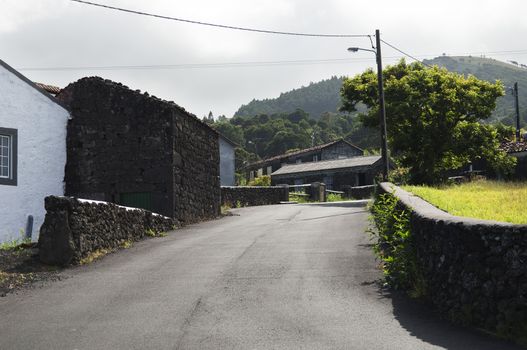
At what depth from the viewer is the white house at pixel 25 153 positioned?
53.2 feet

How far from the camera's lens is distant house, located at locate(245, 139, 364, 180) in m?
68.4

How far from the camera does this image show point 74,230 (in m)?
11.6

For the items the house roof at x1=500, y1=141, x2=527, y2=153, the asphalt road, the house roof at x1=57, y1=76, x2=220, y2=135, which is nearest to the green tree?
the house roof at x1=500, y1=141, x2=527, y2=153

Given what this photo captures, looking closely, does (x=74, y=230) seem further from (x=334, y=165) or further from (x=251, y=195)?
(x=334, y=165)

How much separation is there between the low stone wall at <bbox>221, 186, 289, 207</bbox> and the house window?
15.0 meters

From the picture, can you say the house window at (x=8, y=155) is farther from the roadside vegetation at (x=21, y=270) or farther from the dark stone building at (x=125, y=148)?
the roadside vegetation at (x=21, y=270)

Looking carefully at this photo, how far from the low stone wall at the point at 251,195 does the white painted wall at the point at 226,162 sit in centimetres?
1305

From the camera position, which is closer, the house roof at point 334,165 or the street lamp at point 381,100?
the street lamp at point 381,100

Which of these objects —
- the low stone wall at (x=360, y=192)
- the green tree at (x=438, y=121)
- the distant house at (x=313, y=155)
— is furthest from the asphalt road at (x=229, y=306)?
the distant house at (x=313, y=155)

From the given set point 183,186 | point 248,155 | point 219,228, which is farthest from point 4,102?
point 248,155

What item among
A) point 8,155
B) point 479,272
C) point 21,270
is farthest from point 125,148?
point 479,272

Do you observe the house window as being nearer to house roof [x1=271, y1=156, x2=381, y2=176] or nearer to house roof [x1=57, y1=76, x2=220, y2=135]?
house roof [x1=57, y1=76, x2=220, y2=135]

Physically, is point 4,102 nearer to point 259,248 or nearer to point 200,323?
point 259,248

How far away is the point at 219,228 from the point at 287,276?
28.7 ft
